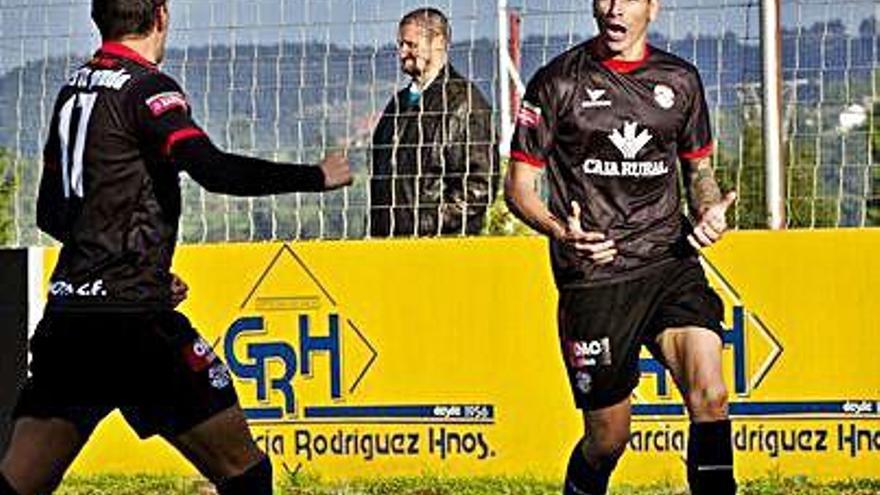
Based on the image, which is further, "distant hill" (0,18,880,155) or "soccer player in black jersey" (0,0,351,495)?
"distant hill" (0,18,880,155)

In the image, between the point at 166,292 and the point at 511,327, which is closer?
the point at 166,292

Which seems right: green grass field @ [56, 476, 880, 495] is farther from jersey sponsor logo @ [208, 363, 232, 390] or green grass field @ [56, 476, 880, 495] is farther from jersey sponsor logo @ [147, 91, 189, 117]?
jersey sponsor logo @ [147, 91, 189, 117]

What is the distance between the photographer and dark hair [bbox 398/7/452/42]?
12.1m

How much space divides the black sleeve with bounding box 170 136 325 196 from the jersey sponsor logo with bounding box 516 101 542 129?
2081 millimetres

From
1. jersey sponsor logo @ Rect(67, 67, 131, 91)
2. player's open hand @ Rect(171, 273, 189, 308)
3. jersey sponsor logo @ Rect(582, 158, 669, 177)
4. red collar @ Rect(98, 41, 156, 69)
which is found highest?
red collar @ Rect(98, 41, 156, 69)

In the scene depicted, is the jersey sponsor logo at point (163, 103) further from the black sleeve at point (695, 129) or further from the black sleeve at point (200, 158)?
the black sleeve at point (695, 129)

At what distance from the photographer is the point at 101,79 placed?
7.88 metres

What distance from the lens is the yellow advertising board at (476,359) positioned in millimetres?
11695

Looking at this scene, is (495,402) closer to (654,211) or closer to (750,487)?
(750,487)

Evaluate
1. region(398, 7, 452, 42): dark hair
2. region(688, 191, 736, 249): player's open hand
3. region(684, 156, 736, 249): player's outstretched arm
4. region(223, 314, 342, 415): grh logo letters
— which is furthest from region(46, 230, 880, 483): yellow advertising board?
region(688, 191, 736, 249): player's open hand

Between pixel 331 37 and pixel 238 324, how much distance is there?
144 centimetres

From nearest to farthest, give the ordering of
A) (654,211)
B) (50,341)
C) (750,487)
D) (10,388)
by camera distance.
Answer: (50,341)
(654,211)
(750,487)
(10,388)

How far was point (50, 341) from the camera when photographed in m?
7.83

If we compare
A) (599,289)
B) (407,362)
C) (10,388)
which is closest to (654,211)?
(599,289)
